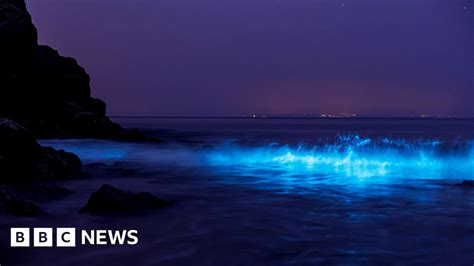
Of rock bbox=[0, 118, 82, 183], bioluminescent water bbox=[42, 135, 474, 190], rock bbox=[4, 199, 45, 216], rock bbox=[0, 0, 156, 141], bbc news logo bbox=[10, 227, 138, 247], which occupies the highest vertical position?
rock bbox=[0, 0, 156, 141]

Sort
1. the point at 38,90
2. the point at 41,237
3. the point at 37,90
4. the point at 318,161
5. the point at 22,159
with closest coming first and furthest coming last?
the point at 41,237
the point at 22,159
the point at 318,161
the point at 37,90
the point at 38,90

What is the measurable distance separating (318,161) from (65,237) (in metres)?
20.5

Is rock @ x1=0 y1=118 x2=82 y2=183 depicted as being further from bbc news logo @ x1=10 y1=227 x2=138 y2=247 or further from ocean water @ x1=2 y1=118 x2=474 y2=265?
bbc news logo @ x1=10 y1=227 x2=138 y2=247

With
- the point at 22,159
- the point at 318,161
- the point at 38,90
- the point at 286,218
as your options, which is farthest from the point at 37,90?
the point at 286,218

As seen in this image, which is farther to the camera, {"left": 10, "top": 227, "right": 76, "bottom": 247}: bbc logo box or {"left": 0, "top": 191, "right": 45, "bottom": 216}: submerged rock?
{"left": 0, "top": 191, "right": 45, "bottom": 216}: submerged rock

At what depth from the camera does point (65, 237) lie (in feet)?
26.8

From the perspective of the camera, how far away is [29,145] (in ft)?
49.2

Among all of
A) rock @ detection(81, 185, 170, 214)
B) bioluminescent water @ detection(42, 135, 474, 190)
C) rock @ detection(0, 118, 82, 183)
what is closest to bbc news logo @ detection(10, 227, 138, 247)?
rock @ detection(81, 185, 170, 214)

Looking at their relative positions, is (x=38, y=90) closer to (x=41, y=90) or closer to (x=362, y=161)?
(x=41, y=90)

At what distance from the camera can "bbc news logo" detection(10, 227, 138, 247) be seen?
7721mm

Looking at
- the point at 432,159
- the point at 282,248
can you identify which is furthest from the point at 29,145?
the point at 432,159

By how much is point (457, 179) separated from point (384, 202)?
7.64 metres

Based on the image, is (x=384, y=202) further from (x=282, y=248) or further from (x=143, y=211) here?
(x=143, y=211)

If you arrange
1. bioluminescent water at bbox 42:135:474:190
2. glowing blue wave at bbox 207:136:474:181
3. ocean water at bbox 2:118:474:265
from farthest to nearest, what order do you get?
glowing blue wave at bbox 207:136:474:181 < bioluminescent water at bbox 42:135:474:190 < ocean water at bbox 2:118:474:265
